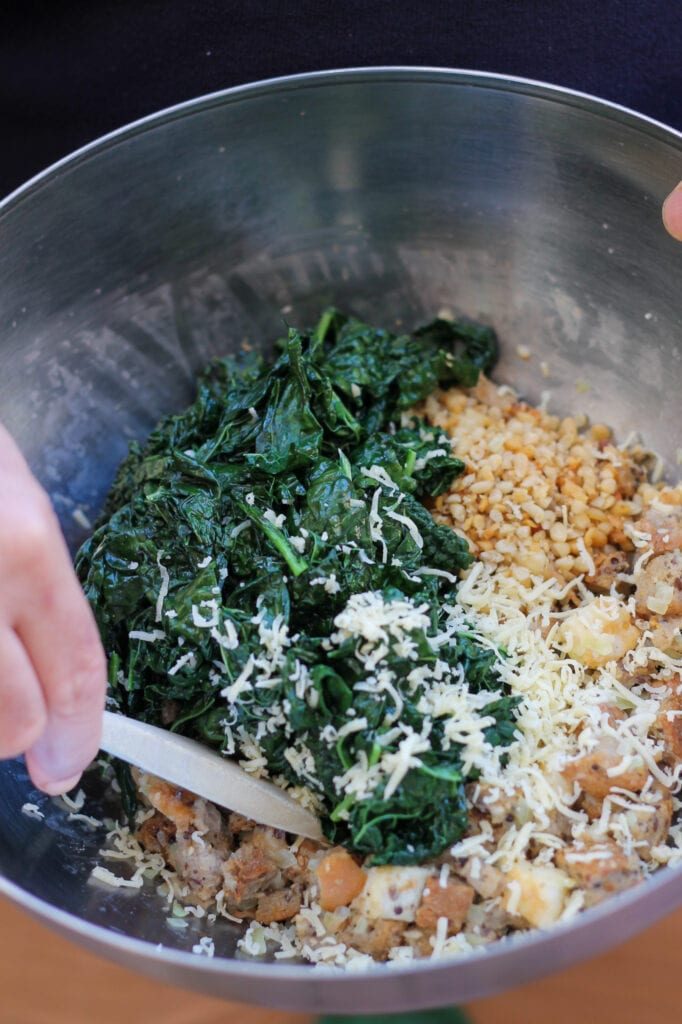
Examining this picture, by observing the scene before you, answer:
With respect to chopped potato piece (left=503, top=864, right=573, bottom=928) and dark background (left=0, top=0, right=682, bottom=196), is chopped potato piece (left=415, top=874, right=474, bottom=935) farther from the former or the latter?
dark background (left=0, top=0, right=682, bottom=196)

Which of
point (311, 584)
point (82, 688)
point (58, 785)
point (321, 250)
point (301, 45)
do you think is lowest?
point (58, 785)

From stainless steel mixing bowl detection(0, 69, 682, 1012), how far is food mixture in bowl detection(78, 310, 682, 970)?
0.71ft

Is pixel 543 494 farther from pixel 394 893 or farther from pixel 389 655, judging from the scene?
pixel 394 893

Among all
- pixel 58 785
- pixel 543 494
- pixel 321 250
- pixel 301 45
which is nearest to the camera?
pixel 58 785

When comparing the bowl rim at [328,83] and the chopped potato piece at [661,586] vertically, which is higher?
the bowl rim at [328,83]

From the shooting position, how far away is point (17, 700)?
1.66 metres

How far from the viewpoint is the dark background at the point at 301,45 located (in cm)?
268

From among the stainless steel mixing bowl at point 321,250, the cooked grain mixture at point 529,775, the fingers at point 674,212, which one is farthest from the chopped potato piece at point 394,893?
the fingers at point 674,212

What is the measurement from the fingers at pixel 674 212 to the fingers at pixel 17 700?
5.78ft

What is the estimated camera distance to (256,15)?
2.72m

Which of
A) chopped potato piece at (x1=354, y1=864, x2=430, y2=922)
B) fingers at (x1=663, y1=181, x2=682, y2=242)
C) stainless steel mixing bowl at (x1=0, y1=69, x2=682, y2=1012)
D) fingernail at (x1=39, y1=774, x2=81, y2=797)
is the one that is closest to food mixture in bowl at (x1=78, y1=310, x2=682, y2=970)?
chopped potato piece at (x1=354, y1=864, x2=430, y2=922)

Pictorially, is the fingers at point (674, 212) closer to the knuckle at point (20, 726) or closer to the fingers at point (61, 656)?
the fingers at point (61, 656)

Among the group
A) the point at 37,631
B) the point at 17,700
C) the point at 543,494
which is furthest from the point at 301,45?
the point at 17,700

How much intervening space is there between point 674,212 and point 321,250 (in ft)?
3.43
